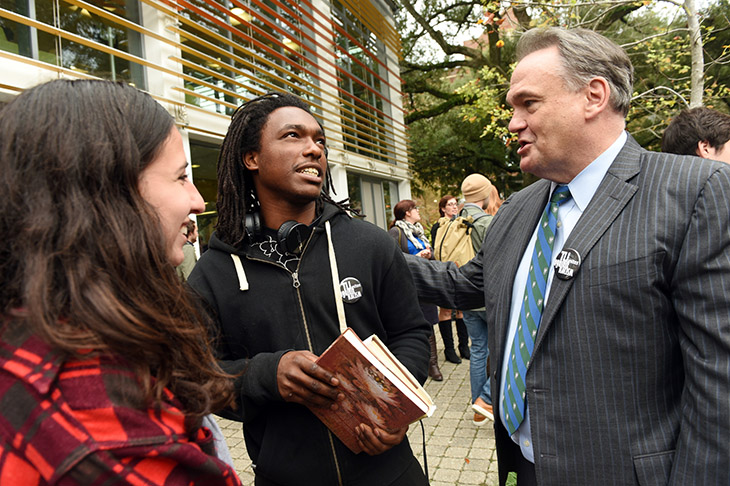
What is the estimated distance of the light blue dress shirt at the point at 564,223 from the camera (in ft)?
5.47

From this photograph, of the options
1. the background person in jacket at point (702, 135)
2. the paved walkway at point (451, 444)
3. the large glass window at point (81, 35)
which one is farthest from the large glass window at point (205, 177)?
the background person in jacket at point (702, 135)

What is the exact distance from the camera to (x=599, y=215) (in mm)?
1538

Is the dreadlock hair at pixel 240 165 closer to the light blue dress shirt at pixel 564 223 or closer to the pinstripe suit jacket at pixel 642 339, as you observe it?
the light blue dress shirt at pixel 564 223

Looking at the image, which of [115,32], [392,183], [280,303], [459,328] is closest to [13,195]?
[280,303]

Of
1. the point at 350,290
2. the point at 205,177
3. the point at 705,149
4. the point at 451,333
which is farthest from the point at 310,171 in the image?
the point at 205,177

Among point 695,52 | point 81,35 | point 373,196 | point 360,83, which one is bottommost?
point 373,196

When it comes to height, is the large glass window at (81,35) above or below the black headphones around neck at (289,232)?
above

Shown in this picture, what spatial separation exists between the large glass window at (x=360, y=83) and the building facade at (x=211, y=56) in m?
0.05

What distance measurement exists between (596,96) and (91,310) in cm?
170

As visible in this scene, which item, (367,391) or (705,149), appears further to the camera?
(705,149)

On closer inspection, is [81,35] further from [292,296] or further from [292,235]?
[292,296]

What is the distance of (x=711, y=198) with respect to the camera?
135 centimetres

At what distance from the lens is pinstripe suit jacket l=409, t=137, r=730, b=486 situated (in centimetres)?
131

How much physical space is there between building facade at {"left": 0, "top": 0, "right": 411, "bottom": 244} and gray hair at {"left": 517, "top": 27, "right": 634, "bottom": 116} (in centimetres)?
289
